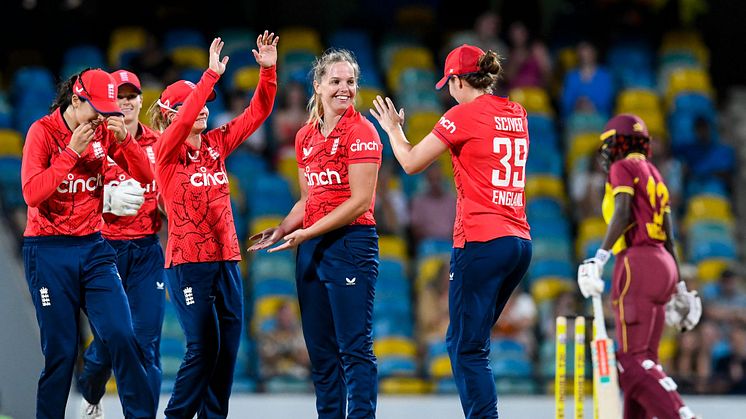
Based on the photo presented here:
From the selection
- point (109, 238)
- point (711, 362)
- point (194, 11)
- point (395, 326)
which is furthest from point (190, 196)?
point (194, 11)

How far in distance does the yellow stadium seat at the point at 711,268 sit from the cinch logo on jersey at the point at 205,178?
5611 mm

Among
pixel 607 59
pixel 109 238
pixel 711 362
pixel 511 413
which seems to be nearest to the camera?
pixel 109 238

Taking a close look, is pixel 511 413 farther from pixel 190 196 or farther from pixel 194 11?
pixel 194 11

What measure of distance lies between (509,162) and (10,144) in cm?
611

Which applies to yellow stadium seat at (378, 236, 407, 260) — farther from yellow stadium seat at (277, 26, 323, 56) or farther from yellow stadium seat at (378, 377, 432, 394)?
yellow stadium seat at (277, 26, 323, 56)

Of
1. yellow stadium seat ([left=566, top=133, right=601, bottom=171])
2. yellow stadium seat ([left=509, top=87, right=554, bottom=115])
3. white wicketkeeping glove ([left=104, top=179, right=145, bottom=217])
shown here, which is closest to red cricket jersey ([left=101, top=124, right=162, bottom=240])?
white wicketkeeping glove ([left=104, top=179, right=145, bottom=217])

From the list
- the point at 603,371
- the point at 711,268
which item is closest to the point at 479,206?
the point at 603,371

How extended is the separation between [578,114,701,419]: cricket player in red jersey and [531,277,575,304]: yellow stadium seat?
10.8 ft

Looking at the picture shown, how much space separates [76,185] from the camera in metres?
6.05

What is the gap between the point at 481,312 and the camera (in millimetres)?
5914

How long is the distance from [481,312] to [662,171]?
19.2 feet

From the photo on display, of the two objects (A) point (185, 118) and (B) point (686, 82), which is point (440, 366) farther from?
(B) point (686, 82)

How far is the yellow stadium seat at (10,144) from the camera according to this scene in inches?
420

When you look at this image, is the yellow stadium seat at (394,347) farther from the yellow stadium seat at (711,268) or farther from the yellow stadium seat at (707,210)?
the yellow stadium seat at (707,210)
